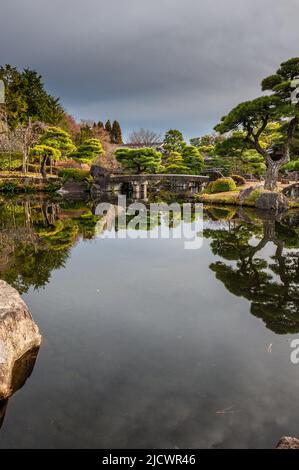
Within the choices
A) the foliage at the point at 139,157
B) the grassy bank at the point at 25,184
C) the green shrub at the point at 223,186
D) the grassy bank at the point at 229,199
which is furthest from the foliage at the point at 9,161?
the green shrub at the point at 223,186

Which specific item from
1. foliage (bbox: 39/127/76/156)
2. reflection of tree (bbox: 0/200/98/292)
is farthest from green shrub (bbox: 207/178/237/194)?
foliage (bbox: 39/127/76/156)

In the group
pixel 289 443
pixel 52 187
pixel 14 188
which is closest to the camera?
pixel 289 443

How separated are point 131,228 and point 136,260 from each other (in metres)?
5.13

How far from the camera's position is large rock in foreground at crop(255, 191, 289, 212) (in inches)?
775

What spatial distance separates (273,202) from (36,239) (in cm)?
1418

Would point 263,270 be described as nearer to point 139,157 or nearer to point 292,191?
point 292,191

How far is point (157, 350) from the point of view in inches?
175

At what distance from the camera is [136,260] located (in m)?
9.02

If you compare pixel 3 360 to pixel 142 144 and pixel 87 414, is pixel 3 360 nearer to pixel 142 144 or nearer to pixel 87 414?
pixel 87 414

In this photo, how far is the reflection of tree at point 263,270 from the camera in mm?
5695

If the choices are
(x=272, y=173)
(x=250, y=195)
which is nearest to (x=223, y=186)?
(x=250, y=195)

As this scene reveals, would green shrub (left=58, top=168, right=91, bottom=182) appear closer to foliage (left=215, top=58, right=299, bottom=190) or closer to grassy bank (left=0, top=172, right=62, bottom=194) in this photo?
grassy bank (left=0, top=172, right=62, bottom=194)

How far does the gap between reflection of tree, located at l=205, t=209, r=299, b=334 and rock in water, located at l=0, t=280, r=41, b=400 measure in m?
3.59

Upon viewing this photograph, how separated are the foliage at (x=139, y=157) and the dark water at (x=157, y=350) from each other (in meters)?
28.1
